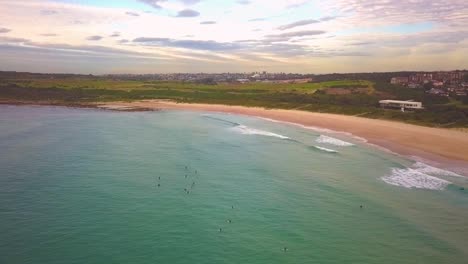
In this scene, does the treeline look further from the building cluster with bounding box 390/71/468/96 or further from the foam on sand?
the foam on sand

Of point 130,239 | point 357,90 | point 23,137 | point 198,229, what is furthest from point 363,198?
point 357,90

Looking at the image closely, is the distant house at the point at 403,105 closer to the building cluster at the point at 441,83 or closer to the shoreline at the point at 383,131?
the shoreline at the point at 383,131

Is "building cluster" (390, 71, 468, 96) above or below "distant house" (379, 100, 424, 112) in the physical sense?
above

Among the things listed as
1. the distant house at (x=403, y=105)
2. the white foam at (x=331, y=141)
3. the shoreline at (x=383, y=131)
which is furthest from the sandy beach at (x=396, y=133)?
the distant house at (x=403, y=105)

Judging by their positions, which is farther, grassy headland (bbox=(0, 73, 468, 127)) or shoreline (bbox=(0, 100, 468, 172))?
grassy headland (bbox=(0, 73, 468, 127))

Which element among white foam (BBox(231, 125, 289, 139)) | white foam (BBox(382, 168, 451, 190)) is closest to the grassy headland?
white foam (BBox(231, 125, 289, 139))

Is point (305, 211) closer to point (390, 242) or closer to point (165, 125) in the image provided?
point (390, 242)
